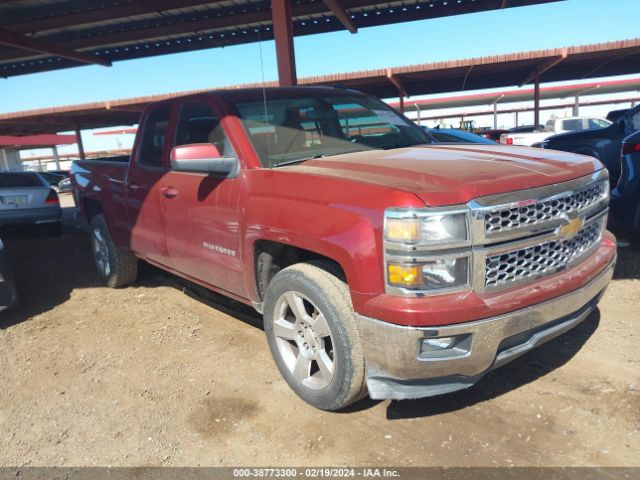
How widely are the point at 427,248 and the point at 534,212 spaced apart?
25.4 inches

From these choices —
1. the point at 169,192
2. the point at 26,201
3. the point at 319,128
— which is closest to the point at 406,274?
the point at 319,128

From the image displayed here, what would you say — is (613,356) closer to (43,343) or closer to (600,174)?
(600,174)

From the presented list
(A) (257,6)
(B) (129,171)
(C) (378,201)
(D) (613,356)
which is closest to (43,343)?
(B) (129,171)

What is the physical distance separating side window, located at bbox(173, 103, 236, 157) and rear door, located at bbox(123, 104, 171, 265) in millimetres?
238

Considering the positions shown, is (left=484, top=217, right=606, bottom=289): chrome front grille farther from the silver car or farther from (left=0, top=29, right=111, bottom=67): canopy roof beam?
(left=0, top=29, right=111, bottom=67): canopy roof beam

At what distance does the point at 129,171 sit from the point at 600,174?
155 inches

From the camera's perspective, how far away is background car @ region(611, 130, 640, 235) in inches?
208

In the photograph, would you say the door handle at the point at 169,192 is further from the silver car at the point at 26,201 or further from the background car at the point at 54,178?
the background car at the point at 54,178

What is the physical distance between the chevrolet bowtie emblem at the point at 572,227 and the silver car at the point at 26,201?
28.9ft

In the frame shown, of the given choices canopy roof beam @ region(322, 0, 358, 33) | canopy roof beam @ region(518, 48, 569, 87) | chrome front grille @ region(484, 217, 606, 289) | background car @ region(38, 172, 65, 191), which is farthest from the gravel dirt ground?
background car @ region(38, 172, 65, 191)

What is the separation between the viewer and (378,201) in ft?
7.84

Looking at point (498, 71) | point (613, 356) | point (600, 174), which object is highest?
point (498, 71)

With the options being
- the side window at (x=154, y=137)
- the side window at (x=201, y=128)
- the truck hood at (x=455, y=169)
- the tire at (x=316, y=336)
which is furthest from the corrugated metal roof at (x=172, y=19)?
the tire at (x=316, y=336)

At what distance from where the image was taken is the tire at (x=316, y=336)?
2.62 meters
